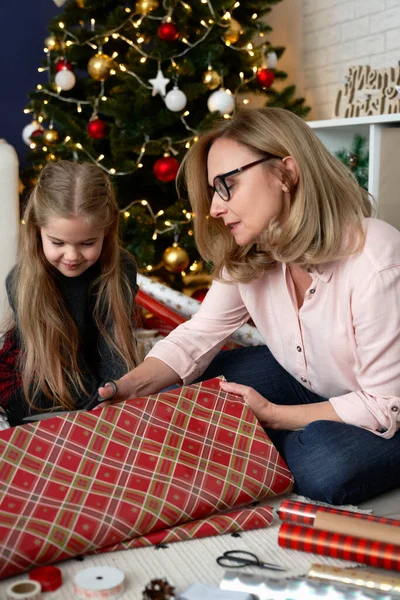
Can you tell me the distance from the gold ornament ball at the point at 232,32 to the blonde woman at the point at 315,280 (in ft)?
6.19

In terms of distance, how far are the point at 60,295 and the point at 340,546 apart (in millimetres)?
1069

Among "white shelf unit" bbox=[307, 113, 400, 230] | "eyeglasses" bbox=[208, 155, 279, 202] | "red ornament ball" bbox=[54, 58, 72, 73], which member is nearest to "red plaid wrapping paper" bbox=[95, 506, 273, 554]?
"eyeglasses" bbox=[208, 155, 279, 202]

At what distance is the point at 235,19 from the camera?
11.9 feet

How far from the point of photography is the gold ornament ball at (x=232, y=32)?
11.1 feet

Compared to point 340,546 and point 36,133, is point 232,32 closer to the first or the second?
point 36,133

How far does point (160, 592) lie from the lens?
44.1 inches

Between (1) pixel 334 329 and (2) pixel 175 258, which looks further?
(2) pixel 175 258

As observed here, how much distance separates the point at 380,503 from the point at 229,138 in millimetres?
829

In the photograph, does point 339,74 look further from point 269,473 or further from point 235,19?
point 269,473

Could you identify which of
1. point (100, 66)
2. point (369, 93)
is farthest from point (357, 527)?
point (100, 66)

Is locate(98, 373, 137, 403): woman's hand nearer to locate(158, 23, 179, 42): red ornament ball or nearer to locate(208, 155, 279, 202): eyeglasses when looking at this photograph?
locate(208, 155, 279, 202): eyeglasses

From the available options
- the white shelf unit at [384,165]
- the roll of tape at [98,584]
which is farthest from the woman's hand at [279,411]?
the white shelf unit at [384,165]

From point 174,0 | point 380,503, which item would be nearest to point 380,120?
point 174,0

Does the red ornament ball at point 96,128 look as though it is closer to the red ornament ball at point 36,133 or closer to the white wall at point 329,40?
the red ornament ball at point 36,133
